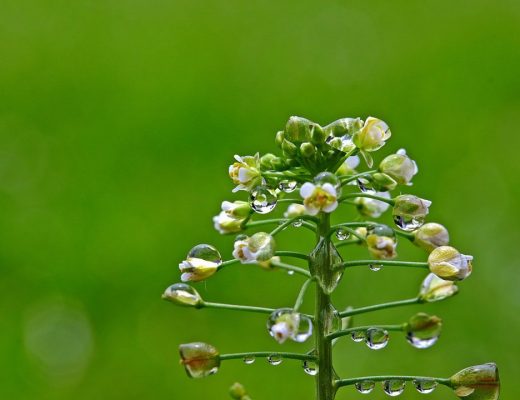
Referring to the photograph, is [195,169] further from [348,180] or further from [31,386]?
[348,180]

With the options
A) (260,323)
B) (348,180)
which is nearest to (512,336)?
(260,323)

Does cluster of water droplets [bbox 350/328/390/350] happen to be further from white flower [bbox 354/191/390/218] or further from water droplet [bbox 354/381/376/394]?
white flower [bbox 354/191/390/218]

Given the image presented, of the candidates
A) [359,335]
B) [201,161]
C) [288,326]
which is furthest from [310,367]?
[201,161]

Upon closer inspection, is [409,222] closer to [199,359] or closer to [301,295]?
[301,295]

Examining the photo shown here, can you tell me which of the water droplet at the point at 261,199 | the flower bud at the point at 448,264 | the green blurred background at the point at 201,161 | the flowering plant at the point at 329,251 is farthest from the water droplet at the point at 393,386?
the green blurred background at the point at 201,161

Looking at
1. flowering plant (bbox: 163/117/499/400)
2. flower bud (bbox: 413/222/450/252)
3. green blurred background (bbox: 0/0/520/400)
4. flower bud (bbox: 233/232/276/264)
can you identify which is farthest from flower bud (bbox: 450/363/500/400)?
green blurred background (bbox: 0/0/520/400)
